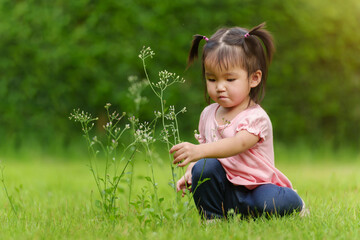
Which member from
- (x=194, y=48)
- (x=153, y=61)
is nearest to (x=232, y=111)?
A: (x=194, y=48)

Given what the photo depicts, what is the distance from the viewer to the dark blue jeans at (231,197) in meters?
2.67

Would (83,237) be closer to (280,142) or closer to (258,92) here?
(258,92)

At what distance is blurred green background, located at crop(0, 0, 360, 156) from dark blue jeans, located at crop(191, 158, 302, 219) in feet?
13.3

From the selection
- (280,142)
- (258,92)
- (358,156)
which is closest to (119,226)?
(258,92)

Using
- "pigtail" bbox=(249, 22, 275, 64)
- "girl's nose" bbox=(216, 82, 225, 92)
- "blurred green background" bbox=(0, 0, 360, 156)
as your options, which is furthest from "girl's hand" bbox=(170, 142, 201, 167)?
"blurred green background" bbox=(0, 0, 360, 156)

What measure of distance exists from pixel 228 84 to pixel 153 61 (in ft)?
14.2

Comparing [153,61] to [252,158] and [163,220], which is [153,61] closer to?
[252,158]

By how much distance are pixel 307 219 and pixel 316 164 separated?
4369 mm

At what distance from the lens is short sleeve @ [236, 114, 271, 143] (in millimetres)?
2611

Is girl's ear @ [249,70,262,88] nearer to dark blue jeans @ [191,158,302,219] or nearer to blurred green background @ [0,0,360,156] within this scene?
dark blue jeans @ [191,158,302,219]

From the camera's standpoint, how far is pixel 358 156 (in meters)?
7.44

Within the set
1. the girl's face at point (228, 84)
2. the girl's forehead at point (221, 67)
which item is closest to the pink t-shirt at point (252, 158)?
the girl's face at point (228, 84)

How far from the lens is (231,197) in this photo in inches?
111

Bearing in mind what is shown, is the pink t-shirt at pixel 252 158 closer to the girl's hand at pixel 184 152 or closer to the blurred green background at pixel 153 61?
the girl's hand at pixel 184 152
